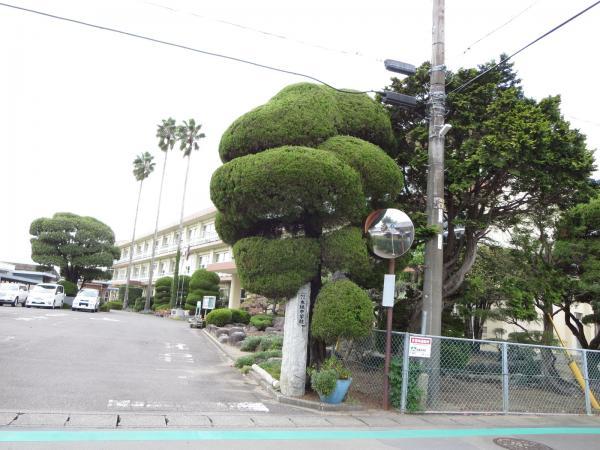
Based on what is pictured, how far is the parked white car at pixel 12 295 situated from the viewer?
29.5m

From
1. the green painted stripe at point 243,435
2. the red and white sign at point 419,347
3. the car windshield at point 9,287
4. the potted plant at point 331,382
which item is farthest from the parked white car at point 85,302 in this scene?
the red and white sign at point 419,347

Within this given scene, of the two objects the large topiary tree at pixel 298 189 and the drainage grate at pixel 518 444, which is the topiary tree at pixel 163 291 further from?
the drainage grate at pixel 518 444

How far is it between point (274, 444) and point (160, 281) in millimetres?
36889

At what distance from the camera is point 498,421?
318 inches

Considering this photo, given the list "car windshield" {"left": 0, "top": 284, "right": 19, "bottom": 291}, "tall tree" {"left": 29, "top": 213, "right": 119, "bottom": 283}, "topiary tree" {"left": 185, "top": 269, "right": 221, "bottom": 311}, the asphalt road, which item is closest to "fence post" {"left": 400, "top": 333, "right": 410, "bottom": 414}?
the asphalt road

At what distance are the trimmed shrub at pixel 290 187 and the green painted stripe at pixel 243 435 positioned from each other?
12.1ft

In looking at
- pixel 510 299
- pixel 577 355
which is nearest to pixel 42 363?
pixel 510 299

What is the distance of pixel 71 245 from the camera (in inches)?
1533

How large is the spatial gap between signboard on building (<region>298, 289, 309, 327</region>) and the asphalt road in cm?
151

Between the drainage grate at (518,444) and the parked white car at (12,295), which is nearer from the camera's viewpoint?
the drainage grate at (518,444)

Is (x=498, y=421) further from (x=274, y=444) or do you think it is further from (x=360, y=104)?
(x=360, y=104)

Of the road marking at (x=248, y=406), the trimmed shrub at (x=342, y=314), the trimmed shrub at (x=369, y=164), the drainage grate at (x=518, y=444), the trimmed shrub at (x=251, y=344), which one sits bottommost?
the drainage grate at (x=518, y=444)

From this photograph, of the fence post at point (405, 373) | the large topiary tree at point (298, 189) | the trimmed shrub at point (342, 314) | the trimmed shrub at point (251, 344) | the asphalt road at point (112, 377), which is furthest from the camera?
the trimmed shrub at point (251, 344)

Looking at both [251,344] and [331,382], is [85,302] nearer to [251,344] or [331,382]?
[251,344]
